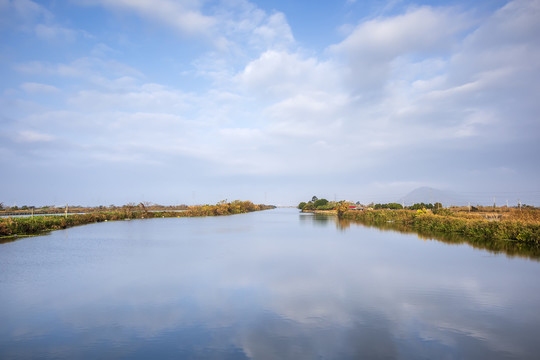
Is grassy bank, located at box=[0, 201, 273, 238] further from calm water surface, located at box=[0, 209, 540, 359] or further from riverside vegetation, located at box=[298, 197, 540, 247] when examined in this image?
riverside vegetation, located at box=[298, 197, 540, 247]

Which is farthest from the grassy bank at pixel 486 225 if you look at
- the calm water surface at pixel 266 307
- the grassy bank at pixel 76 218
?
the grassy bank at pixel 76 218

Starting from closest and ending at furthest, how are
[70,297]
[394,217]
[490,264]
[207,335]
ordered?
[207,335] → [70,297] → [490,264] → [394,217]

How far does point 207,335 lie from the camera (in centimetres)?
509

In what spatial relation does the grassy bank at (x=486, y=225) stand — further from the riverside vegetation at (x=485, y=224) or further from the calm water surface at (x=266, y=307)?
the calm water surface at (x=266, y=307)

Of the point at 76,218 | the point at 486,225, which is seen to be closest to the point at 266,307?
the point at 486,225

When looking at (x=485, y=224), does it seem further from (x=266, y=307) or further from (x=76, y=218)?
(x=76, y=218)

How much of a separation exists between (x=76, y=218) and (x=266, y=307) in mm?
27552

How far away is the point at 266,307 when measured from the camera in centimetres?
645

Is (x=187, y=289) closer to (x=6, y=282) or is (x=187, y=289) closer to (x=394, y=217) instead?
(x=6, y=282)

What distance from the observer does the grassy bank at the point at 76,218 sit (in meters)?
18.1

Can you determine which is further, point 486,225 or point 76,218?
point 76,218

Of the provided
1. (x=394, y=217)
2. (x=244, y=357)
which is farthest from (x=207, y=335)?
(x=394, y=217)

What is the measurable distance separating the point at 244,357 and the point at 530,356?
161 inches

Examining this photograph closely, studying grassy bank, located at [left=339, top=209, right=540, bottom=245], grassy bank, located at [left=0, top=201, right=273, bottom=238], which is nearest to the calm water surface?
grassy bank, located at [left=339, top=209, right=540, bottom=245]
